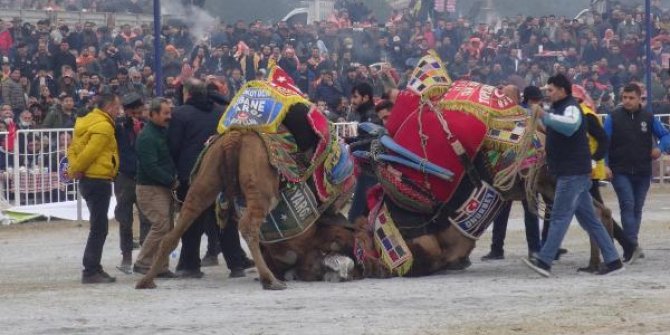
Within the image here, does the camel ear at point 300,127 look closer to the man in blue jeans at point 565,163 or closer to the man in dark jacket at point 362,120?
the man in dark jacket at point 362,120

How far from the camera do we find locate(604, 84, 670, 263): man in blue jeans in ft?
40.7

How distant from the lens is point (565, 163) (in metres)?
10.9

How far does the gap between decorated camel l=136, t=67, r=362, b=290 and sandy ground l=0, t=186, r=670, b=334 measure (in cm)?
30

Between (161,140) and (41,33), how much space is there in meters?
11.9

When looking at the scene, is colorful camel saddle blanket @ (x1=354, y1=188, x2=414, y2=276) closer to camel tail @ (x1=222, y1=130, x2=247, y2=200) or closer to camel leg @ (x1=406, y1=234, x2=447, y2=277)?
camel leg @ (x1=406, y1=234, x2=447, y2=277)

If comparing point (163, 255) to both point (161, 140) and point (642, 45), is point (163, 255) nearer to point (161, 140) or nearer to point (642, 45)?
point (161, 140)

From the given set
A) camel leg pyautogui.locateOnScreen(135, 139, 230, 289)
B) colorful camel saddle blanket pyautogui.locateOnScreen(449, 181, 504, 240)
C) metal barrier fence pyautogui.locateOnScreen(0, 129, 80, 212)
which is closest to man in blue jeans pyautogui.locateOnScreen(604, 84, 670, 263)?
colorful camel saddle blanket pyautogui.locateOnScreen(449, 181, 504, 240)

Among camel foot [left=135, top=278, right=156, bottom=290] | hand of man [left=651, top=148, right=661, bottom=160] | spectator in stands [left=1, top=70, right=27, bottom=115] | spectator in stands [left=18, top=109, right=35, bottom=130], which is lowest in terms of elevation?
camel foot [left=135, top=278, right=156, bottom=290]

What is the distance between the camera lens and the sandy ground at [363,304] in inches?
343

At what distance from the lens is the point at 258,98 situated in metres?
11.0

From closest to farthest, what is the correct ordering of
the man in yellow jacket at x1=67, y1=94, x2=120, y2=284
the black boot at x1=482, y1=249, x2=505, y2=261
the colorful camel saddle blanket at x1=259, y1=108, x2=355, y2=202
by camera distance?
the colorful camel saddle blanket at x1=259, y1=108, x2=355, y2=202 → the man in yellow jacket at x1=67, y1=94, x2=120, y2=284 → the black boot at x1=482, y1=249, x2=505, y2=261

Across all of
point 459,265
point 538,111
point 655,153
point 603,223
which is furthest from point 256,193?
point 655,153

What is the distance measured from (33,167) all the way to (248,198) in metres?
8.13

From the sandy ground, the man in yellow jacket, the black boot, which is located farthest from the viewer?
the black boot
